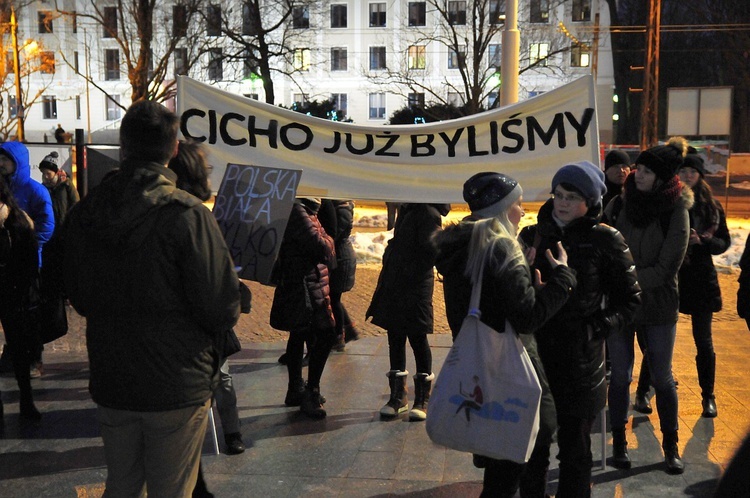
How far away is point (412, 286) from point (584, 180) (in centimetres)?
206

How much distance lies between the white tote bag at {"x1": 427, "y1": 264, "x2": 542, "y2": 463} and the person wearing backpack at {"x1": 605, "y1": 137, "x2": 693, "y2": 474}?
1.73 m

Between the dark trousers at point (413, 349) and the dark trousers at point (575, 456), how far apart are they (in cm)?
193

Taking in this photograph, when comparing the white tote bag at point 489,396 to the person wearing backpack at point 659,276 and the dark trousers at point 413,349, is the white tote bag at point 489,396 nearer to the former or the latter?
the person wearing backpack at point 659,276

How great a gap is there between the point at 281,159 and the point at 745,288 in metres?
3.03

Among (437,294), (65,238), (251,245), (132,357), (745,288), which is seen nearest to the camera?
(132,357)

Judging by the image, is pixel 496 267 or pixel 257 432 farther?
pixel 257 432

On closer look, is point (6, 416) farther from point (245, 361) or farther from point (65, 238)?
point (65, 238)

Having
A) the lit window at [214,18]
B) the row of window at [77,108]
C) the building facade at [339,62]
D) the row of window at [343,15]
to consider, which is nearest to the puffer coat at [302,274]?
the row of window at [343,15]

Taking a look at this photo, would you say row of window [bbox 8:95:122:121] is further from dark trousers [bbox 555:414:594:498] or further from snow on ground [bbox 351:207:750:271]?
dark trousers [bbox 555:414:594:498]

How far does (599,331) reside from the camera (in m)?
3.87

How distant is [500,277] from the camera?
3.38 metres

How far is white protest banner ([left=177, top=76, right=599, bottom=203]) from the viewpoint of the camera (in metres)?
5.69

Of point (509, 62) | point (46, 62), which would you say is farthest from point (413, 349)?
point (46, 62)

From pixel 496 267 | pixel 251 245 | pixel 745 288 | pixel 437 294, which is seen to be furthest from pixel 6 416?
pixel 437 294
